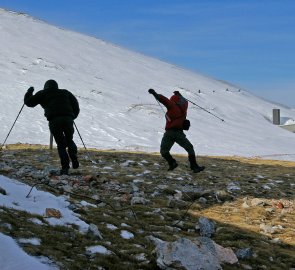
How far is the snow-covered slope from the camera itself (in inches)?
1449

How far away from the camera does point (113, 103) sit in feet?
162

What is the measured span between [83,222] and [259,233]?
355cm

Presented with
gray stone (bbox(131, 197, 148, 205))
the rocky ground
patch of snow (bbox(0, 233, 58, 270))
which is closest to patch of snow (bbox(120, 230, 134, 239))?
the rocky ground

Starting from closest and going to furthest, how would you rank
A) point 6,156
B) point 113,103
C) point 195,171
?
point 195,171 < point 6,156 < point 113,103

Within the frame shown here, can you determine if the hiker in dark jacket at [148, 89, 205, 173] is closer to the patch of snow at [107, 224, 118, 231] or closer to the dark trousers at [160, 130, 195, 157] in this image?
the dark trousers at [160, 130, 195, 157]

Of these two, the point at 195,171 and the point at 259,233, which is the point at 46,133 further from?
the point at 259,233

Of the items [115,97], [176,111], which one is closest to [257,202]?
[176,111]

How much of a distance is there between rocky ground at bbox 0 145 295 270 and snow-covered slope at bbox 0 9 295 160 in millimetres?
17257

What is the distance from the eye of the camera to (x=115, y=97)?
51.8 m

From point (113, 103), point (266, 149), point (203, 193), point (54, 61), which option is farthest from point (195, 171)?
point (54, 61)

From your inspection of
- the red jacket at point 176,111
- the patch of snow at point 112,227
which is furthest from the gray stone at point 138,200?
the red jacket at point 176,111

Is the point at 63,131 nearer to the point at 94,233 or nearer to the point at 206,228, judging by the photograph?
the point at 206,228

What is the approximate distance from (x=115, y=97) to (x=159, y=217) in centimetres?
4339

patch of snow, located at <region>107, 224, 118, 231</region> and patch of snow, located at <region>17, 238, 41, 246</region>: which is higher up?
patch of snow, located at <region>17, 238, 41, 246</region>
